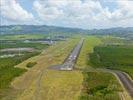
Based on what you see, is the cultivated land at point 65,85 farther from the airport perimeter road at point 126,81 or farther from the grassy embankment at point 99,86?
the airport perimeter road at point 126,81

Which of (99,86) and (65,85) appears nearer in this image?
(99,86)

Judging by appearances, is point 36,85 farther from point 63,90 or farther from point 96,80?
point 96,80

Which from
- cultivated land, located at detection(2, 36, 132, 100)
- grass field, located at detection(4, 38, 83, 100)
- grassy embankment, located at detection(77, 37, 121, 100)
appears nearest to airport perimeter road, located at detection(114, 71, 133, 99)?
cultivated land, located at detection(2, 36, 132, 100)

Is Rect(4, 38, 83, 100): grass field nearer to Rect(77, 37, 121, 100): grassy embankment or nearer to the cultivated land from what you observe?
the cultivated land

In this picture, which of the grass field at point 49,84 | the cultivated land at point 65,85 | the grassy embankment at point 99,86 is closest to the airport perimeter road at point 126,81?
the cultivated land at point 65,85

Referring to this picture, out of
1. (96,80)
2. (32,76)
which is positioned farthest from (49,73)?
(96,80)

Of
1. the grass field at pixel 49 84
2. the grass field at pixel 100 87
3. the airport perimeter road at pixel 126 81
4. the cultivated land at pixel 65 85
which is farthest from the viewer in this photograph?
the airport perimeter road at pixel 126 81

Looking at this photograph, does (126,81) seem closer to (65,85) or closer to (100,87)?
(100,87)

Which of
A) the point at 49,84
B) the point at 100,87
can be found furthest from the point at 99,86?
the point at 49,84
